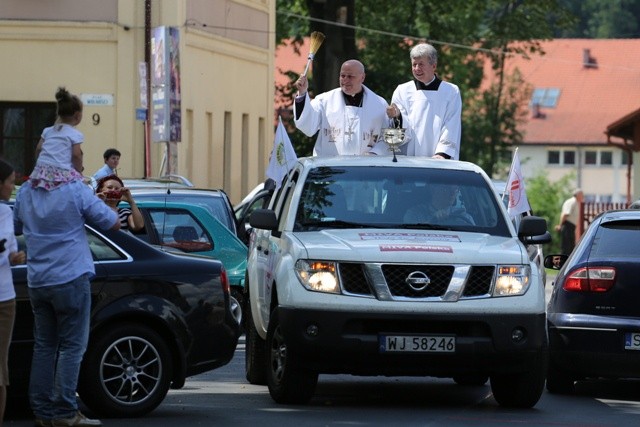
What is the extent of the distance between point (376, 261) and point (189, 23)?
25.1 meters

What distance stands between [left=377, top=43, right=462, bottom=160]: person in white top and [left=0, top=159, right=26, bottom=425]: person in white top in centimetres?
529

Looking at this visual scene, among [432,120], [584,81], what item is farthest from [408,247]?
[584,81]

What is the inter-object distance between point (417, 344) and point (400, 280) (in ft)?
1.42

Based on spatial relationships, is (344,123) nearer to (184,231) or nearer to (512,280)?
(512,280)

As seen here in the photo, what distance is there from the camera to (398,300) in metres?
Answer: 12.4

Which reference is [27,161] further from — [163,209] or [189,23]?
[163,209]

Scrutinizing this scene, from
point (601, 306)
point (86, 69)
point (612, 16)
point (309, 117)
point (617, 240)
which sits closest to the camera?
point (601, 306)

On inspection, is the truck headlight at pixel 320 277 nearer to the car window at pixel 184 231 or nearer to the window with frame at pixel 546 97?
the car window at pixel 184 231

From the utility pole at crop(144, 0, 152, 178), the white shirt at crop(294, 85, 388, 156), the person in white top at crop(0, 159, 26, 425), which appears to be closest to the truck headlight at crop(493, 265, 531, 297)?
the white shirt at crop(294, 85, 388, 156)

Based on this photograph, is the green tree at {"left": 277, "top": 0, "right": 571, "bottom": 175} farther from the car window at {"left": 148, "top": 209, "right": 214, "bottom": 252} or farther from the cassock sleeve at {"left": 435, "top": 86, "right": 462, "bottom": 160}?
the cassock sleeve at {"left": 435, "top": 86, "right": 462, "bottom": 160}

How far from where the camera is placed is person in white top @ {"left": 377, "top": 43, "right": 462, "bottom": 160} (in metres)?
15.5

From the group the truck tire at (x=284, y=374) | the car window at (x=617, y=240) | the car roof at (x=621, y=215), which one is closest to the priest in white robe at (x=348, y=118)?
the car roof at (x=621, y=215)

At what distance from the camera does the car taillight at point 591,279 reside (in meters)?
13.8

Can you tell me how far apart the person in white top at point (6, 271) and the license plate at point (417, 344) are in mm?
2736
